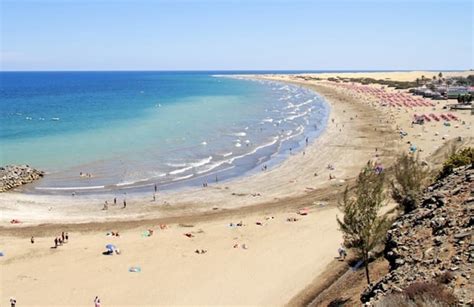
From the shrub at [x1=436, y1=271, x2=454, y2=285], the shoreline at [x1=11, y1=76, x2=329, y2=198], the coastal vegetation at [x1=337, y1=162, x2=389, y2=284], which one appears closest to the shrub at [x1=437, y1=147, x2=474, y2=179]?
the coastal vegetation at [x1=337, y1=162, x2=389, y2=284]

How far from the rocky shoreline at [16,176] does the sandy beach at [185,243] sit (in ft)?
7.37

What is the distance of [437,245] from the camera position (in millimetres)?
12203

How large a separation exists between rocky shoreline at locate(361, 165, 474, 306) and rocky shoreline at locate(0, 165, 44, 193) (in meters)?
33.3

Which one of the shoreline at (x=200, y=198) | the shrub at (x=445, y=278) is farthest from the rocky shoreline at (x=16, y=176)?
the shrub at (x=445, y=278)

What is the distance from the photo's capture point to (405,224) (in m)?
14.6

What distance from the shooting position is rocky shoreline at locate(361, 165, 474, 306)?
10438 mm

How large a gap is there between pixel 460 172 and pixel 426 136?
4014 cm

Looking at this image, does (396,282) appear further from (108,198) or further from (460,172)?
(108,198)

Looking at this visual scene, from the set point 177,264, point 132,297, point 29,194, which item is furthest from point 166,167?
point 132,297

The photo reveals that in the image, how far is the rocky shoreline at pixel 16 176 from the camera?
127 ft

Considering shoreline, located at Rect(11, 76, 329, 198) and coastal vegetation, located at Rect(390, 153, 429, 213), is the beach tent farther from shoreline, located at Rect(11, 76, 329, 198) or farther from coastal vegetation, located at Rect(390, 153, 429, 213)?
coastal vegetation, located at Rect(390, 153, 429, 213)

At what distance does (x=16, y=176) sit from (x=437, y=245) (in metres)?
36.6

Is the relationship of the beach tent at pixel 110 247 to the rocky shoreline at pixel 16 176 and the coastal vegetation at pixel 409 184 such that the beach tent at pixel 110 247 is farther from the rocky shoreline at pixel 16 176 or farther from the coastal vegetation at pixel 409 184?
the rocky shoreline at pixel 16 176

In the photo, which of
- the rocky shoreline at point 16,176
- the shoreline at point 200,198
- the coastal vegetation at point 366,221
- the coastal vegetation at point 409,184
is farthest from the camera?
the rocky shoreline at point 16,176
